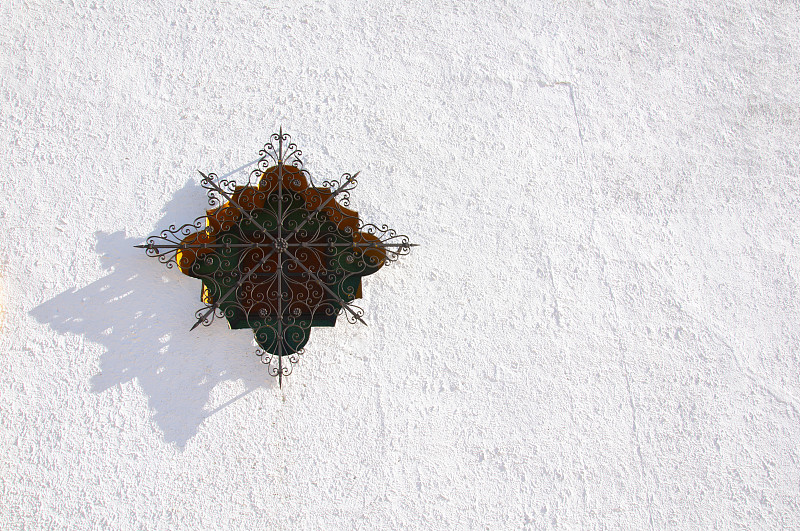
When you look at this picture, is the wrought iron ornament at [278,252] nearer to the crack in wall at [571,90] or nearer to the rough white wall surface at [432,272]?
the rough white wall surface at [432,272]

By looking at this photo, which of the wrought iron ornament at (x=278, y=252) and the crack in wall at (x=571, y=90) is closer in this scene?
the wrought iron ornament at (x=278, y=252)

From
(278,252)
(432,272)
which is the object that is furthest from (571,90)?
(278,252)

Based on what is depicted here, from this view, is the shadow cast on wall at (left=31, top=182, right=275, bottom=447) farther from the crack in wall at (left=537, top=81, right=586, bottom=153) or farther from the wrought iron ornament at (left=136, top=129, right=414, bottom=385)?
the crack in wall at (left=537, top=81, right=586, bottom=153)

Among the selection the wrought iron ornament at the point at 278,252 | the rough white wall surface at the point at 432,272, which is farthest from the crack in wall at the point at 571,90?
the wrought iron ornament at the point at 278,252

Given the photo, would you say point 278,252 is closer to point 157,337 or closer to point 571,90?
point 157,337

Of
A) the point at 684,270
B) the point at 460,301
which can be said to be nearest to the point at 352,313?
the point at 460,301

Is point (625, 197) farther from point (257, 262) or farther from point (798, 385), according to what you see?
point (257, 262)
